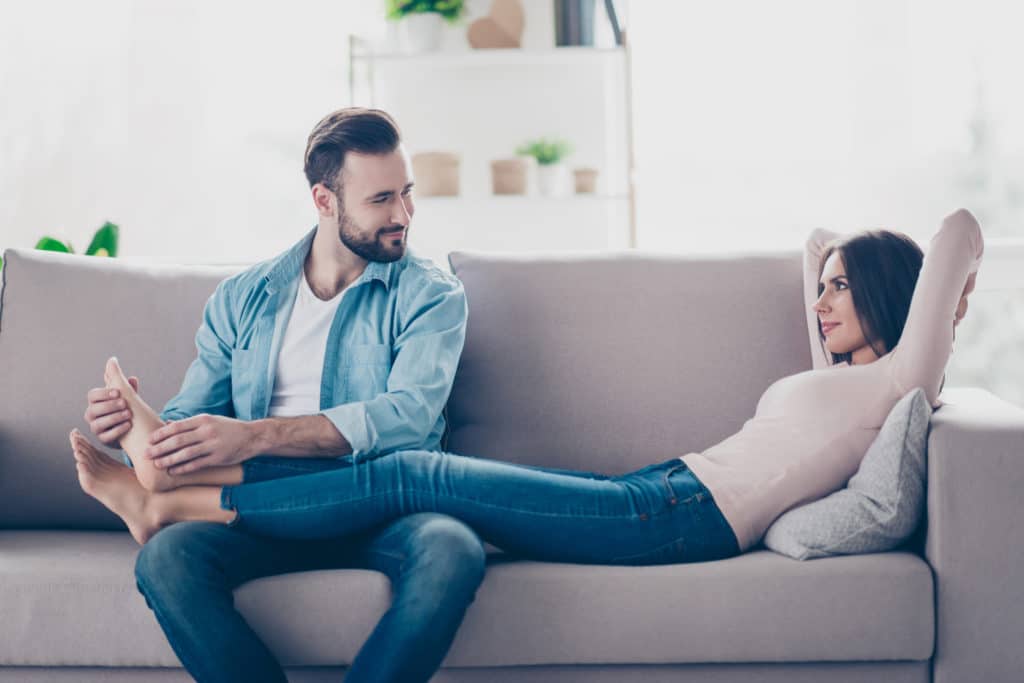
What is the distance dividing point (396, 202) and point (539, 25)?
1752 millimetres

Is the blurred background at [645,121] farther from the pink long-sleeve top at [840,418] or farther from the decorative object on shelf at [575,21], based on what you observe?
the pink long-sleeve top at [840,418]

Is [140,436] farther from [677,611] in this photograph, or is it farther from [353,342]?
[677,611]

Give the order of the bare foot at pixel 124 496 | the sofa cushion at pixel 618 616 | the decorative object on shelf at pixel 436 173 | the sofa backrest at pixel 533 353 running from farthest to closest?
the decorative object on shelf at pixel 436 173
the sofa backrest at pixel 533 353
the bare foot at pixel 124 496
the sofa cushion at pixel 618 616

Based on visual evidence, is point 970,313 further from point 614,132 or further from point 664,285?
point 664,285

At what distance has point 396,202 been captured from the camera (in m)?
1.99

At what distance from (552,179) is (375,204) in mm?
1485


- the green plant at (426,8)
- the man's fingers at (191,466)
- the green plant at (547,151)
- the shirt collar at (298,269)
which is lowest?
the man's fingers at (191,466)

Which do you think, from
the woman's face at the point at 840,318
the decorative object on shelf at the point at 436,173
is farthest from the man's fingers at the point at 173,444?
the decorative object on shelf at the point at 436,173

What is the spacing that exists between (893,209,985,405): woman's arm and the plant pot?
1795mm

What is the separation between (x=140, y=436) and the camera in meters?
1.71

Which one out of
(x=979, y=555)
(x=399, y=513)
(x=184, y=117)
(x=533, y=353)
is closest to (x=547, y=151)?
(x=184, y=117)

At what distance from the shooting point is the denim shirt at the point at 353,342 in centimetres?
187

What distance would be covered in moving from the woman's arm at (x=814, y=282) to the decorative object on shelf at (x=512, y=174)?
148 cm

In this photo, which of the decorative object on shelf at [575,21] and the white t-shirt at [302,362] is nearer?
the white t-shirt at [302,362]
